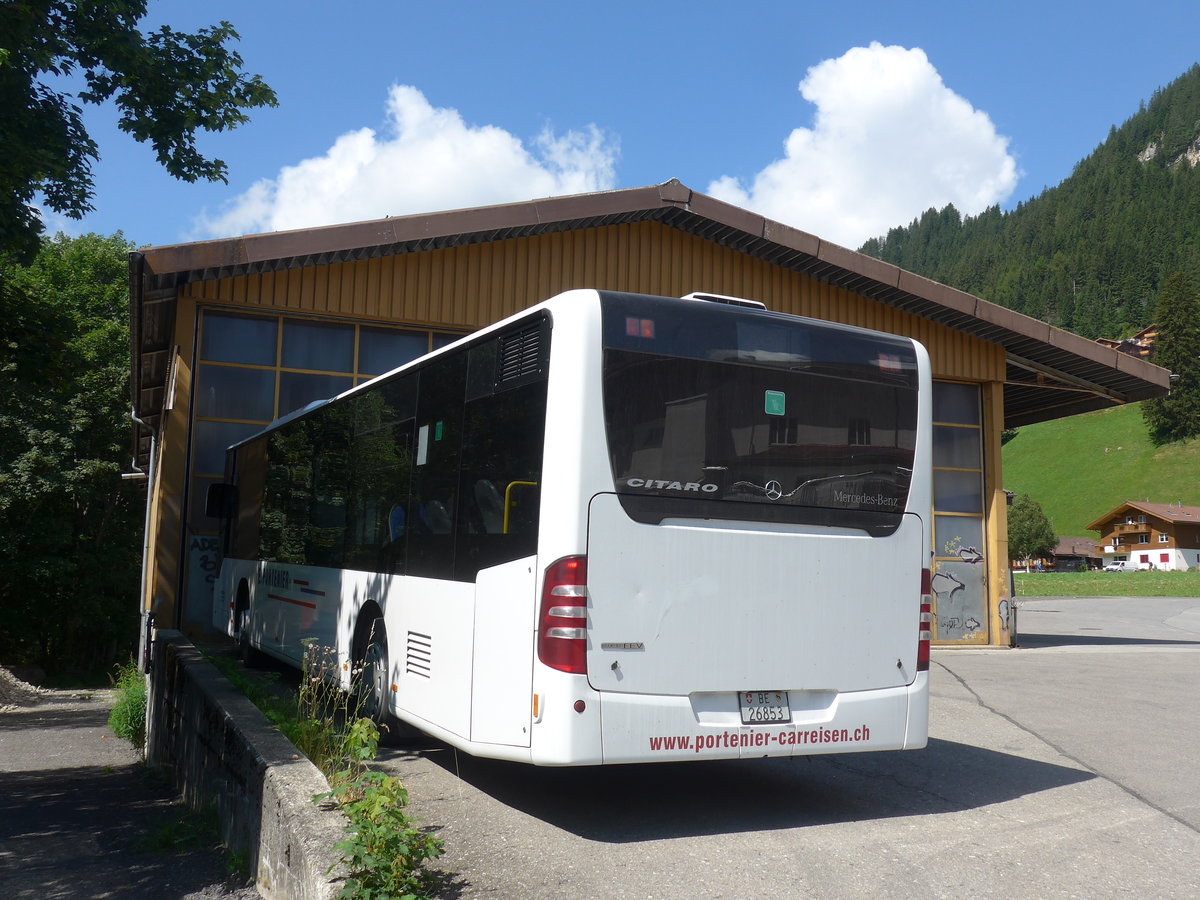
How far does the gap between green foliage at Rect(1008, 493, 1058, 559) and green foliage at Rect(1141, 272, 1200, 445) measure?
16.9 meters

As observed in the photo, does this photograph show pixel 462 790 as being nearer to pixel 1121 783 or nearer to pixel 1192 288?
pixel 1121 783

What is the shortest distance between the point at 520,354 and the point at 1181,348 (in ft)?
397

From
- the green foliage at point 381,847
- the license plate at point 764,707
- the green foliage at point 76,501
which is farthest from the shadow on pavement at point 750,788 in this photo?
the green foliage at point 76,501

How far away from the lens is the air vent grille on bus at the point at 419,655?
7.11 m

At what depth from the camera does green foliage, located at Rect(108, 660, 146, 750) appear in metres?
13.0

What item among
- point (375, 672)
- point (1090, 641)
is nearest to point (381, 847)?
point (375, 672)

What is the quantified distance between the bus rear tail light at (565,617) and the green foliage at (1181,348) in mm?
117581

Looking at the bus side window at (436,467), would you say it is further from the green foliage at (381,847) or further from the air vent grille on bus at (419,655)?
the green foliage at (381,847)

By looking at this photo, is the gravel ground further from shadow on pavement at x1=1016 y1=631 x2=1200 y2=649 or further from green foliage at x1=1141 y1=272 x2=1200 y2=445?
green foliage at x1=1141 y1=272 x2=1200 y2=445

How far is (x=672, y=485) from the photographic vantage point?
237 inches

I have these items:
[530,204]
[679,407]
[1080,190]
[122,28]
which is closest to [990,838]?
[679,407]

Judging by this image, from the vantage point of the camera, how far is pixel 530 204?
51.5 feet

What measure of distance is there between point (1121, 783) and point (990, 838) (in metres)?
2.19

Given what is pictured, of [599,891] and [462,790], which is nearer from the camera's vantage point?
[599,891]
